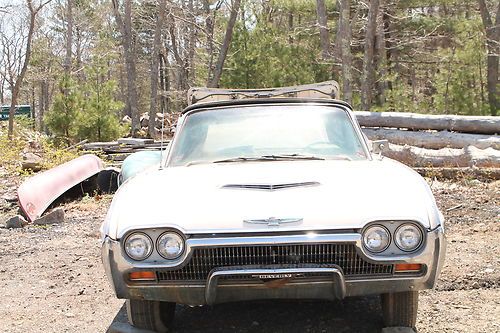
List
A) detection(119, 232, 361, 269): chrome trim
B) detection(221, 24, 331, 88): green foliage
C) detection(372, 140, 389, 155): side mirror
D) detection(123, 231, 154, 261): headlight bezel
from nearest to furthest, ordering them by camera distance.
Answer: detection(119, 232, 361, 269): chrome trim → detection(123, 231, 154, 261): headlight bezel → detection(372, 140, 389, 155): side mirror → detection(221, 24, 331, 88): green foliage

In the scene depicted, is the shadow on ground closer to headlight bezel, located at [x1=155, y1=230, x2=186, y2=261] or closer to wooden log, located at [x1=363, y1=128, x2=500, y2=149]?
headlight bezel, located at [x1=155, y1=230, x2=186, y2=261]

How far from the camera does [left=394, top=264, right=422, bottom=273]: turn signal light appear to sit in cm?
314

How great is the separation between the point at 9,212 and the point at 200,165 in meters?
6.31

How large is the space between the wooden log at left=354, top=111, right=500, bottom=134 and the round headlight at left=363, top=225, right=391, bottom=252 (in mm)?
9307

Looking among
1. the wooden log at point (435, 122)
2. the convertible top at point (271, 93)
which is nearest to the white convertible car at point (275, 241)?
the convertible top at point (271, 93)

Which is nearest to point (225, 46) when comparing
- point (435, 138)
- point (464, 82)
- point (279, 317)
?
point (464, 82)

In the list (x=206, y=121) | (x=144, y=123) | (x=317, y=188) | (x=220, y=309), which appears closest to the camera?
(x=317, y=188)

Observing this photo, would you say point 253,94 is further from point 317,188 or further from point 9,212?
point 9,212

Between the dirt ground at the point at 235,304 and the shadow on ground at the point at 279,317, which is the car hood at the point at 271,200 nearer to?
the shadow on ground at the point at 279,317

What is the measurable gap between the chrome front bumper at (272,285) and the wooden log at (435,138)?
8.57 metres

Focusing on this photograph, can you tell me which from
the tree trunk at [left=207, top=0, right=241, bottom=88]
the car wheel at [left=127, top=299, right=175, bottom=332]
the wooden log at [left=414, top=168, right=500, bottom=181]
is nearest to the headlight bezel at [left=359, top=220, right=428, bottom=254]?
the car wheel at [left=127, top=299, right=175, bottom=332]

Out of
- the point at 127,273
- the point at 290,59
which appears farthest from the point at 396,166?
the point at 290,59

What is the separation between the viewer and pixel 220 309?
4.32 metres

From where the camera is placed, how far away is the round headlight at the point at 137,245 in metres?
3.16
